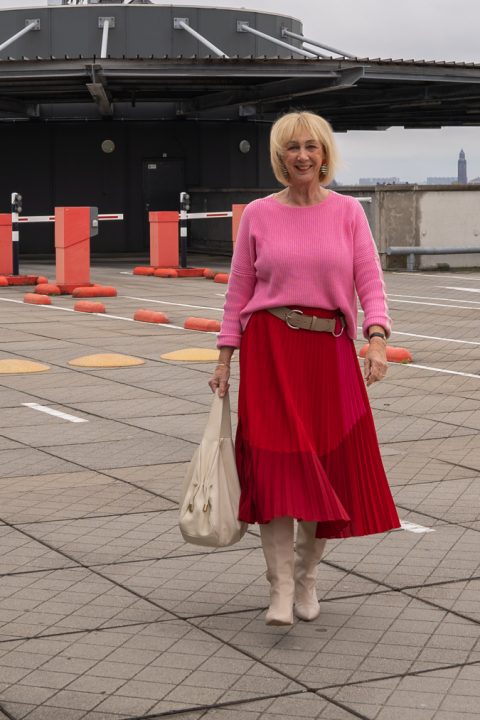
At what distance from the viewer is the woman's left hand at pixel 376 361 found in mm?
5113

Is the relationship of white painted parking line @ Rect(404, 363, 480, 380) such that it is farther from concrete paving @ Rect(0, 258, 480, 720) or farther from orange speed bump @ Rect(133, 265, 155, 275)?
orange speed bump @ Rect(133, 265, 155, 275)

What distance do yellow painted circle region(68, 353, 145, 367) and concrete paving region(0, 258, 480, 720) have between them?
6.64 feet

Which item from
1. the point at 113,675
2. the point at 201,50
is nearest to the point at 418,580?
the point at 113,675

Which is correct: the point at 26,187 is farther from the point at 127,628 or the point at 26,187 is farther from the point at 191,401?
the point at 127,628

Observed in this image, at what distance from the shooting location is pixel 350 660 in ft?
15.7

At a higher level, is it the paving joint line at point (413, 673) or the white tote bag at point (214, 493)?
the white tote bag at point (214, 493)

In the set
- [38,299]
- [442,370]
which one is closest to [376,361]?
[442,370]

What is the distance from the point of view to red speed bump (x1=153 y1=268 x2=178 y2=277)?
84.5ft

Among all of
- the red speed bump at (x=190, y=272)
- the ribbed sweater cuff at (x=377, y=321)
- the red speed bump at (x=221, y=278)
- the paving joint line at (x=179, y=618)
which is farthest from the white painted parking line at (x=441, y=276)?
the ribbed sweater cuff at (x=377, y=321)

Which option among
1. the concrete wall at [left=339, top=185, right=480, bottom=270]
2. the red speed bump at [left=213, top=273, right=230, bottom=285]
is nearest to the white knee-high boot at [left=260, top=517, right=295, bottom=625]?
the red speed bump at [left=213, top=273, right=230, bottom=285]

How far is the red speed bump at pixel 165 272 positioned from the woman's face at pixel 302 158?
20.7 metres

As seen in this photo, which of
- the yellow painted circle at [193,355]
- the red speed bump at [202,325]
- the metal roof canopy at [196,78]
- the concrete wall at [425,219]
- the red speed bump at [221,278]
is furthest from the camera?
the metal roof canopy at [196,78]

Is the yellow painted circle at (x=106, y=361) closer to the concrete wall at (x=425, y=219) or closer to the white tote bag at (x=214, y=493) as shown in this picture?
the white tote bag at (x=214, y=493)

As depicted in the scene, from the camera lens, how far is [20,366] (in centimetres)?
1283
